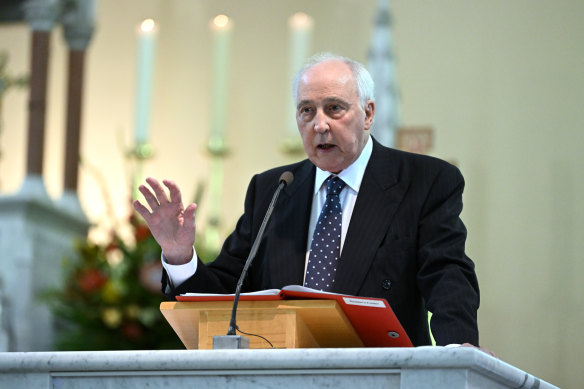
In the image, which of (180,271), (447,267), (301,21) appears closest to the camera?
(447,267)

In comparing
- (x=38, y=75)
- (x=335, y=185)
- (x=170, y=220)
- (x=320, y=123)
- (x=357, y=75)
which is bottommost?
(x=170, y=220)

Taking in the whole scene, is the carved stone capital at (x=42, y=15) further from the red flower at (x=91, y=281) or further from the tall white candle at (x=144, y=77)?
the red flower at (x=91, y=281)

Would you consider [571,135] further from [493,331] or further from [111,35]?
[111,35]

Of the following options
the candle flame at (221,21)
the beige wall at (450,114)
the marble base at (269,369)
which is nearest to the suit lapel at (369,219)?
the marble base at (269,369)

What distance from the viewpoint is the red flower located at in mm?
4863

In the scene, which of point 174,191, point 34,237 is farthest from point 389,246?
point 34,237

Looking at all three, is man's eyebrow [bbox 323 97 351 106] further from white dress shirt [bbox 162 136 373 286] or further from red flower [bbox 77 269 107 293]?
red flower [bbox 77 269 107 293]

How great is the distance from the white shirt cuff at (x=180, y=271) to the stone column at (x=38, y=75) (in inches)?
123

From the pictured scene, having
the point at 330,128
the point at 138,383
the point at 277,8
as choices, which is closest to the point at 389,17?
the point at 277,8

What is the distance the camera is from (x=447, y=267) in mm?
2311

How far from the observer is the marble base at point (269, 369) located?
1.66 meters

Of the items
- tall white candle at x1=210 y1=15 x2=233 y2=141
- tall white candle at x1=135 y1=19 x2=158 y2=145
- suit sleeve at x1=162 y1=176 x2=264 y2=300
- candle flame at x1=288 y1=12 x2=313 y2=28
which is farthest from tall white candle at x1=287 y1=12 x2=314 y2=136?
suit sleeve at x1=162 y1=176 x2=264 y2=300

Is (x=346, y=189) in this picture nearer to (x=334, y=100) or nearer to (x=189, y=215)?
(x=334, y=100)

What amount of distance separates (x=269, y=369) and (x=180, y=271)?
2.42ft
